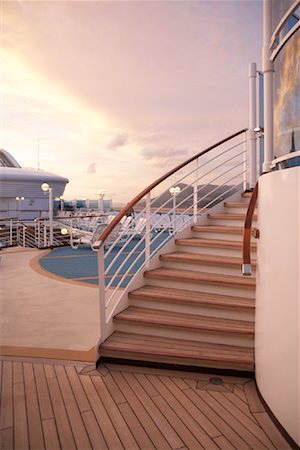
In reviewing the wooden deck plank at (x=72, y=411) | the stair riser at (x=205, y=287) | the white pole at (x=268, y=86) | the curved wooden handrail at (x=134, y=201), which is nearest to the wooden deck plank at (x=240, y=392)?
the stair riser at (x=205, y=287)

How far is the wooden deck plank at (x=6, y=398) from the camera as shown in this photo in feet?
5.95

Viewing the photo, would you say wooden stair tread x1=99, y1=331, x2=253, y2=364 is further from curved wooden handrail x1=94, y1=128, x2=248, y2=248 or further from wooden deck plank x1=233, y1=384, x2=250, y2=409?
curved wooden handrail x1=94, y1=128, x2=248, y2=248

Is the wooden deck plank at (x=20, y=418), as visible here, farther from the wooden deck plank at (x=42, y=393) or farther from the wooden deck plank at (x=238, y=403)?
the wooden deck plank at (x=238, y=403)

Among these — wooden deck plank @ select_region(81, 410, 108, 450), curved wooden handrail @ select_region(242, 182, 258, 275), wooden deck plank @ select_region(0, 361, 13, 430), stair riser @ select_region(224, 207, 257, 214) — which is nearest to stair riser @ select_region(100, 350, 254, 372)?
wooden deck plank @ select_region(81, 410, 108, 450)

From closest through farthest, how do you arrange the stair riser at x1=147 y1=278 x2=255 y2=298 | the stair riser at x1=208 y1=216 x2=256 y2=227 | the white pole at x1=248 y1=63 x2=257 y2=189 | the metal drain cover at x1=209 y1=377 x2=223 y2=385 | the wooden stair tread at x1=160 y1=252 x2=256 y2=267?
the metal drain cover at x1=209 y1=377 x2=223 y2=385, the stair riser at x1=147 y1=278 x2=255 y2=298, the wooden stair tread at x1=160 y1=252 x2=256 y2=267, the stair riser at x1=208 y1=216 x2=256 y2=227, the white pole at x1=248 y1=63 x2=257 y2=189

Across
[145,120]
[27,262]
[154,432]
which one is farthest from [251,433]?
[145,120]

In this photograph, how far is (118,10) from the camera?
6152mm

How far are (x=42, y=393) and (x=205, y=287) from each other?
5.43ft

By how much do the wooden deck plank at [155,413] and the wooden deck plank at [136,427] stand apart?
96 mm

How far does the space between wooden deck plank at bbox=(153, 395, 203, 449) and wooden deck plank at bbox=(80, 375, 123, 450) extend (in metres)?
0.33

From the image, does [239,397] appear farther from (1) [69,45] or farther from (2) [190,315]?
(1) [69,45]

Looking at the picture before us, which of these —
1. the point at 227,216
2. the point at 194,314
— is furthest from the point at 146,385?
the point at 227,216

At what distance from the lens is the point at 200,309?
A: 2758 mm

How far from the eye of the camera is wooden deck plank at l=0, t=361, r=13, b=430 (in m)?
1.81
